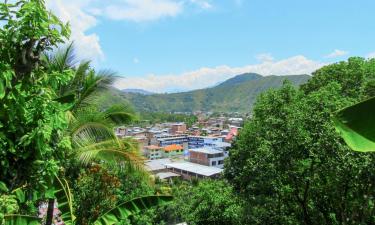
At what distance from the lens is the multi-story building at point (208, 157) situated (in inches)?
2810

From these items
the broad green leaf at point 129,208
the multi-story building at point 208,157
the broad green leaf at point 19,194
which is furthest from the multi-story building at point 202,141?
the broad green leaf at point 19,194

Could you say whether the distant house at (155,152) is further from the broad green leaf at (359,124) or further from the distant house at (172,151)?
the broad green leaf at (359,124)

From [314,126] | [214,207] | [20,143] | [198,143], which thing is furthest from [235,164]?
[198,143]

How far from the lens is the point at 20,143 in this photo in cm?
293

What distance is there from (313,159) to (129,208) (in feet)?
14.8

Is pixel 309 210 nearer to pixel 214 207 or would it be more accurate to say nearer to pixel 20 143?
pixel 214 207

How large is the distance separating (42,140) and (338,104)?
6.60 m

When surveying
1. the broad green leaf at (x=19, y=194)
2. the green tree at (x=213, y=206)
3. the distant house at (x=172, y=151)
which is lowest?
the distant house at (x=172, y=151)

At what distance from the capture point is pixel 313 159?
794cm

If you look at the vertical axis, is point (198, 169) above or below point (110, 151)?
below

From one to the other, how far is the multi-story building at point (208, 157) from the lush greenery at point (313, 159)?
193 ft

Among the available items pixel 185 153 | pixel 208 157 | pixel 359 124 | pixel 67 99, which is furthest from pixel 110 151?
pixel 185 153

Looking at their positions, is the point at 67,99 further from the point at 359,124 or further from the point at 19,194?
the point at 359,124

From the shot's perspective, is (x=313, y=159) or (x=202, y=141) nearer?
(x=313, y=159)
